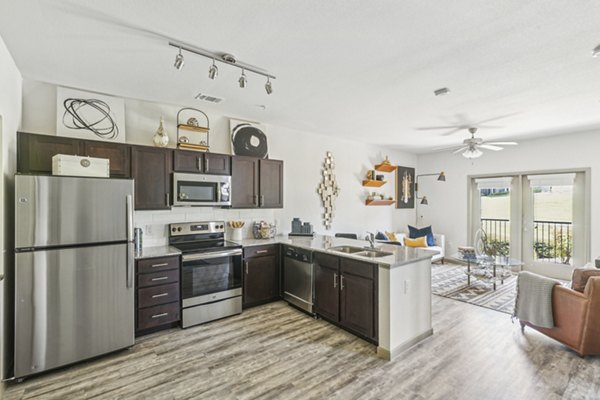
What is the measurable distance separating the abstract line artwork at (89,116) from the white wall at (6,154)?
1.28ft

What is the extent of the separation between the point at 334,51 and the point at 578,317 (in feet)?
11.0

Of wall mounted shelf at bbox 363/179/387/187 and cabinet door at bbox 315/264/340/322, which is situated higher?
wall mounted shelf at bbox 363/179/387/187

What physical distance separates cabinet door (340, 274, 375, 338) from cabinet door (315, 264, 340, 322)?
3.2 inches

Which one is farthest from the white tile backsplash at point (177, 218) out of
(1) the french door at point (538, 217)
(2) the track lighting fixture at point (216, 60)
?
(1) the french door at point (538, 217)

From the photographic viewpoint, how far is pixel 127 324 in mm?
2781

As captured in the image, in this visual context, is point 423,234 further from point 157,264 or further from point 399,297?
point 157,264

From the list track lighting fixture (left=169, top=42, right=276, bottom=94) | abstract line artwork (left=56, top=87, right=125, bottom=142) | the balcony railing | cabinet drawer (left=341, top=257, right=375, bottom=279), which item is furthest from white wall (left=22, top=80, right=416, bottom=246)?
the balcony railing

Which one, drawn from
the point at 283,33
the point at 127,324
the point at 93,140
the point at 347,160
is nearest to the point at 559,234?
the point at 347,160

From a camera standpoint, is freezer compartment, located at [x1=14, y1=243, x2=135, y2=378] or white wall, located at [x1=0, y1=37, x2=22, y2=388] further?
freezer compartment, located at [x1=14, y1=243, x2=135, y2=378]

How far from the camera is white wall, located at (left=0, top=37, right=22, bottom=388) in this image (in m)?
2.20

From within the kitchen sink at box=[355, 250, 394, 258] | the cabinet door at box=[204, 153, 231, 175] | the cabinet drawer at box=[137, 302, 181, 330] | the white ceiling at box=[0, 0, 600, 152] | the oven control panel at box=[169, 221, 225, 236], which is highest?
the white ceiling at box=[0, 0, 600, 152]

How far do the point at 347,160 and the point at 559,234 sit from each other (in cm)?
426

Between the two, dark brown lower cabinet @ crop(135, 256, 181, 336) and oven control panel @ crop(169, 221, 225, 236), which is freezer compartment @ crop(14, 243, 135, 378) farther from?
oven control panel @ crop(169, 221, 225, 236)

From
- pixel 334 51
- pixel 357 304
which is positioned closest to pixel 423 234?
pixel 357 304
